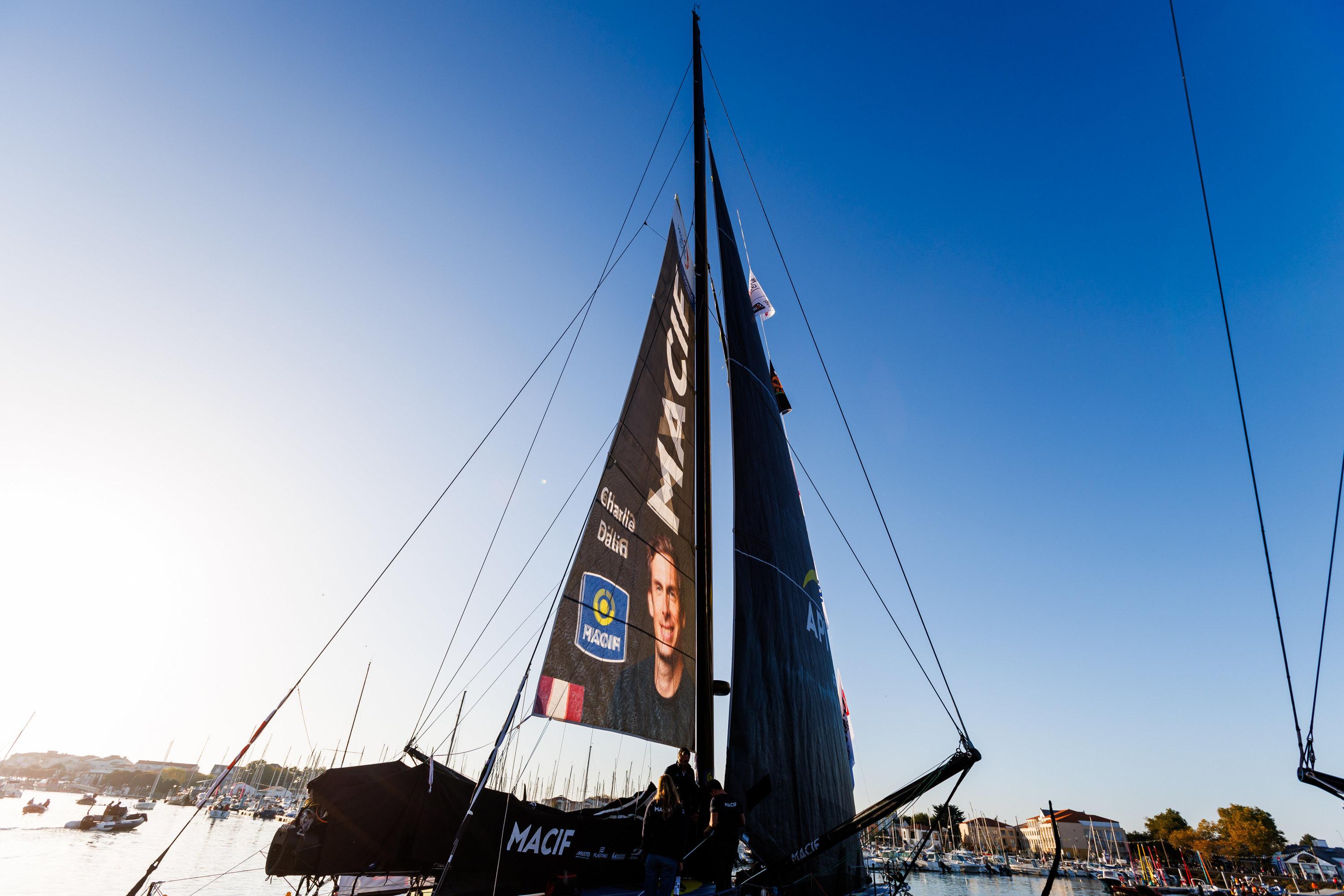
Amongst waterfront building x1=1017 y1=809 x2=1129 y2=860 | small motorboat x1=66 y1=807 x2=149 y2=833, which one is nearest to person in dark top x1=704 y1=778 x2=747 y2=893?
small motorboat x1=66 y1=807 x2=149 y2=833

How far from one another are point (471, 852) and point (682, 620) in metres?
3.57

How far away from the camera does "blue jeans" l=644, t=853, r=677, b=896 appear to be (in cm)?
438

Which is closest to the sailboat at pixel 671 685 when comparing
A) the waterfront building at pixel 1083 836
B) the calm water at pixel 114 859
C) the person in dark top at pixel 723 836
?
the person in dark top at pixel 723 836

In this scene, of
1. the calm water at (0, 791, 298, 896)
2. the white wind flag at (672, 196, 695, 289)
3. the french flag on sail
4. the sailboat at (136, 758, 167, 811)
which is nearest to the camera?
the french flag on sail

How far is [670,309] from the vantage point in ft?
27.8

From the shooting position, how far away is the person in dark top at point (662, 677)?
5945 mm

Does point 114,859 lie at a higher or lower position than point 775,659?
lower

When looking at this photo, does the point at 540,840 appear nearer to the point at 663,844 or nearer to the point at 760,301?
the point at 663,844

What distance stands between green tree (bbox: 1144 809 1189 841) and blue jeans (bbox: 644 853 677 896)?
91793mm

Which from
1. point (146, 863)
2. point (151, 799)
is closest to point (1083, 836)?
point (146, 863)

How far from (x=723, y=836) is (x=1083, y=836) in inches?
4959

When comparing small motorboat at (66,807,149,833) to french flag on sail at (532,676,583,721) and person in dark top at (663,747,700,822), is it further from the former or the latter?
person in dark top at (663,747,700,822)

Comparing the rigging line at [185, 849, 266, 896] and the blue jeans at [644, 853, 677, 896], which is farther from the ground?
the blue jeans at [644, 853, 677, 896]

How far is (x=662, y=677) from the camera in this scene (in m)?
6.52
